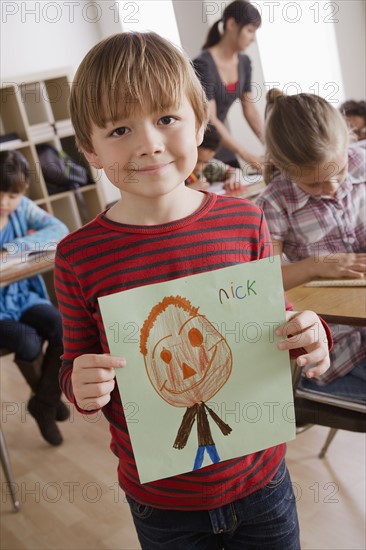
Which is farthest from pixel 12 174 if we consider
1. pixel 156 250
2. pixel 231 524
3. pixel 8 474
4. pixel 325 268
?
pixel 231 524

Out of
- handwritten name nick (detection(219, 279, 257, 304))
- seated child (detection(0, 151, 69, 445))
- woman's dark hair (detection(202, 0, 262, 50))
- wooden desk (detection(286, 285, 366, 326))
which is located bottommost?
seated child (detection(0, 151, 69, 445))

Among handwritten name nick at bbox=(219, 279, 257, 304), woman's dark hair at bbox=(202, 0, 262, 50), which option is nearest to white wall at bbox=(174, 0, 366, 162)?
woman's dark hair at bbox=(202, 0, 262, 50)

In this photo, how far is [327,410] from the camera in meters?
1.58

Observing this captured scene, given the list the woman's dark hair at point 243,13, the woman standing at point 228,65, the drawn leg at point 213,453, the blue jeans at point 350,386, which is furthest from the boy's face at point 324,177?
the woman's dark hair at point 243,13

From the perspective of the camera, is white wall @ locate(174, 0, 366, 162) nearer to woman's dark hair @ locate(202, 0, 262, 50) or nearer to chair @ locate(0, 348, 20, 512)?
woman's dark hair @ locate(202, 0, 262, 50)

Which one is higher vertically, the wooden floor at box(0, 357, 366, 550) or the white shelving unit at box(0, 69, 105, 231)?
the white shelving unit at box(0, 69, 105, 231)

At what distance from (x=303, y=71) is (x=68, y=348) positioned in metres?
4.09

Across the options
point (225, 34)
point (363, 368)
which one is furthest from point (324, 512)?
point (225, 34)

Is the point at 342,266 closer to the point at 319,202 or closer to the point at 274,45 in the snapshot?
the point at 319,202

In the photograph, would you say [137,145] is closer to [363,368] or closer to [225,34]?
[363,368]

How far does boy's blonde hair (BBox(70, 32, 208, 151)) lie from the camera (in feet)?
2.79

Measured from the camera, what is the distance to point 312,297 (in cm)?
150

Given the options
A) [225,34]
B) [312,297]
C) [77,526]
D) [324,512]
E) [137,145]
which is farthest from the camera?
[225,34]

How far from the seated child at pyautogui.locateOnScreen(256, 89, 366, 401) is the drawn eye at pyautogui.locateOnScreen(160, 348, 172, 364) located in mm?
801
